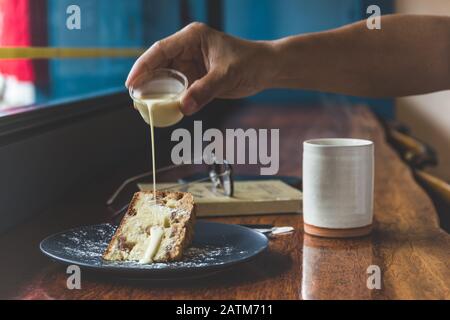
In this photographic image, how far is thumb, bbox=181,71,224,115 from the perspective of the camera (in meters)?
1.37

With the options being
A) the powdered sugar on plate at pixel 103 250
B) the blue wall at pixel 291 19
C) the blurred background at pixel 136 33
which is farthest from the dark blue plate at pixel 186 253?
the blue wall at pixel 291 19

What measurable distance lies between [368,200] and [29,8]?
1163 millimetres

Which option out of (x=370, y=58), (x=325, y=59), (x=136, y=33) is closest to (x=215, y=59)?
(x=325, y=59)

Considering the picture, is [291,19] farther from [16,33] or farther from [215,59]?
[215,59]

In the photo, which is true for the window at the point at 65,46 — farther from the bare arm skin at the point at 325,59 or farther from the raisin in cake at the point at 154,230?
the raisin in cake at the point at 154,230

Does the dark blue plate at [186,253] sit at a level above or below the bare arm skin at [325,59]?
below

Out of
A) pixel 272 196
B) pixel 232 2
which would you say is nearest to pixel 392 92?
pixel 272 196

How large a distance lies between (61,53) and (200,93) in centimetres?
97

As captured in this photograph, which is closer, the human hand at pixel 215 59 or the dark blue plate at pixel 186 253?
the dark blue plate at pixel 186 253

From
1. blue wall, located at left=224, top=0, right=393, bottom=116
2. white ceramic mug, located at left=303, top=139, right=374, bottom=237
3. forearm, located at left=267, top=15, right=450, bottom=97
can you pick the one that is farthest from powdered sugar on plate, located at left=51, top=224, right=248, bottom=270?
blue wall, located at left=224, top=0, right=393, bottom=116

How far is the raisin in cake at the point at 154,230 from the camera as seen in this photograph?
1.18m

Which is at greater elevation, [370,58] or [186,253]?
[370,58]

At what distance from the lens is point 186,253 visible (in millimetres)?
1218

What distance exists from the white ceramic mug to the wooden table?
0.03 m
